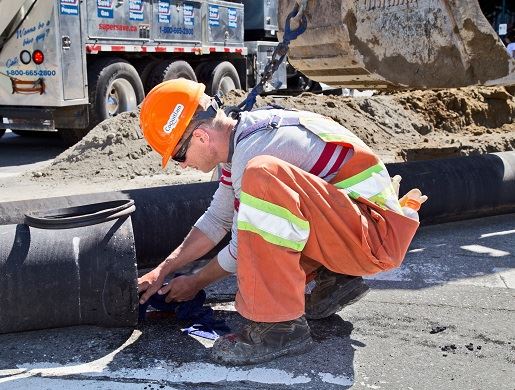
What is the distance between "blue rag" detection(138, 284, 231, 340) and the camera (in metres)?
3.53

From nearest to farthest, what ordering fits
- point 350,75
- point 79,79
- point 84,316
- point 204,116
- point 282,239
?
point 282,239 → point 204,116 → point 84,316 → point 350,75 → point 79,79

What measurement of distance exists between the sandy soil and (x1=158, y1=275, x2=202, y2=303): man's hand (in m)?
4.01

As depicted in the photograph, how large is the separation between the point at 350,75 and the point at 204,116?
3022 mm

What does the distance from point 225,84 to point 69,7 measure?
4140 mm

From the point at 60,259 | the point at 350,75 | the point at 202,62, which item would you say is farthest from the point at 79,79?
the point at 60,259

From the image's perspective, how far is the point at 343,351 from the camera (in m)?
3.31

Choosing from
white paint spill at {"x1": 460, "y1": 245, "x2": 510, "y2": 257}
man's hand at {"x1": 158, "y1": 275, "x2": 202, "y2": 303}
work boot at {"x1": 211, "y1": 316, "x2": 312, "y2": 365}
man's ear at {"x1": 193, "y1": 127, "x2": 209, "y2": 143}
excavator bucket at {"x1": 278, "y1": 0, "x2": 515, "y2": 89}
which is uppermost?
excavator bucket at {"x1": 278, "y1": 0, "x2": 515, "y2": 89}

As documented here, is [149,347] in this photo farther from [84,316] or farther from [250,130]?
[250,130]

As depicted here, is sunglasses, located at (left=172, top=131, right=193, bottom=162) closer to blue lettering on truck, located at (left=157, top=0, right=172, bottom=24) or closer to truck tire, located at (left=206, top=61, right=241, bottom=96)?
blue lettering on truck, located at (left=157, top=0, right=172, bottom=24)

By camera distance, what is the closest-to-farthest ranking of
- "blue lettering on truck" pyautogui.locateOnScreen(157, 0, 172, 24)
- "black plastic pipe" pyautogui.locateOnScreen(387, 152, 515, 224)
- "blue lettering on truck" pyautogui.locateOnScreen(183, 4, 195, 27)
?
"black plastic pipe" pyautogui.locateOnScreen(387, 152, 515, 224) → "blue lettering on truck" pyautogui.locateOnScreen(157, 0, 172, 24) → "blue lettering on truck" pyautogui.locateOnScreen(183, 4, 195, 27)

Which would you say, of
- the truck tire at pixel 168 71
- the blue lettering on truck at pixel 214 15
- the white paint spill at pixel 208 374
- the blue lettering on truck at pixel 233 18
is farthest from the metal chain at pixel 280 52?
the blue lettering on truck at pixel 233 18

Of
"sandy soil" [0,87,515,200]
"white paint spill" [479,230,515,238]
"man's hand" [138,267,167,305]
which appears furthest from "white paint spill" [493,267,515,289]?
"sandy soil" [0,87,515,200]

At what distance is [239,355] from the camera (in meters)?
3.15

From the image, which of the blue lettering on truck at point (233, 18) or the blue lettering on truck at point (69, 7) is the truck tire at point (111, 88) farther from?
the blue lettering on truck at point (233, 18)
